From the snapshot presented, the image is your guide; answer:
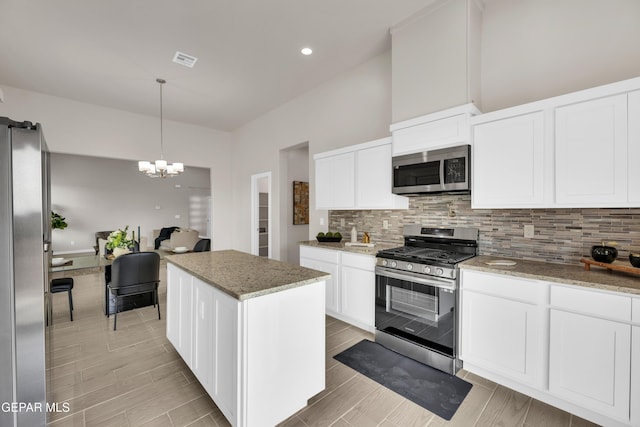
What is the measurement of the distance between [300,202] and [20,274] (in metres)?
4.32

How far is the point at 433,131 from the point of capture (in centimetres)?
260

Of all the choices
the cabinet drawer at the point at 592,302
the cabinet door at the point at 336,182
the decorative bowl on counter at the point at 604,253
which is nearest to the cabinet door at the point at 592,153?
the decorative bowl on counter at the point at 604,253

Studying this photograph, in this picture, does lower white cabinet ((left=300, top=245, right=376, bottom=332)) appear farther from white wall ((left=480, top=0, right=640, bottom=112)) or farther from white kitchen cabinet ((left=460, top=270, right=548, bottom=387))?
white wall ((left=480, top=0, right=640, bottom=112))

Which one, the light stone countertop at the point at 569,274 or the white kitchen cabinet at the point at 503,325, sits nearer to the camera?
the light stone countertop at the point at 569,274

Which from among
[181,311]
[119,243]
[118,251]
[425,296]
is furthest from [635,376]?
[119,243]

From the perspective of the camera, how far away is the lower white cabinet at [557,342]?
160 centimetres

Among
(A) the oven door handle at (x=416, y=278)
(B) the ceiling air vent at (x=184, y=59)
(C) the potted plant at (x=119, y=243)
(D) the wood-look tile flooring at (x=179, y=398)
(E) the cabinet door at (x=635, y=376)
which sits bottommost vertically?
(D) the wood-look tile flooring at (x=179, y=398)

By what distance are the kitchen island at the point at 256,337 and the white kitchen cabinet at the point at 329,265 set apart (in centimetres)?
119

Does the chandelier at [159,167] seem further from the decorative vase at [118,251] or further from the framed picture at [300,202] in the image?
the framed picture at [300,202]

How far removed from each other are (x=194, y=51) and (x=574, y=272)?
14.2ft

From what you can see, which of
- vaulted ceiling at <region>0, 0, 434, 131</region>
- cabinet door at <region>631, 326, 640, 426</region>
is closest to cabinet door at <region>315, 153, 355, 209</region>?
vaulted ceiling at <region>0, 0, 434, 131</region>

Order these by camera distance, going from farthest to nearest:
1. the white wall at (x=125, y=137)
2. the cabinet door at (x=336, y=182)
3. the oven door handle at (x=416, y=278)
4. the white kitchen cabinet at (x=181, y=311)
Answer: the white wall at (x=125, y=137) → the cabinet door at (x=336, y=182) → the oven door handle at (x=416, y=278) → the white kitchen cabinet at (x=181, y=311)

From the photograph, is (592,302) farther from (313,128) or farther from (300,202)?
(300,202)

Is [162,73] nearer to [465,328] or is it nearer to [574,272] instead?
[465,328]
